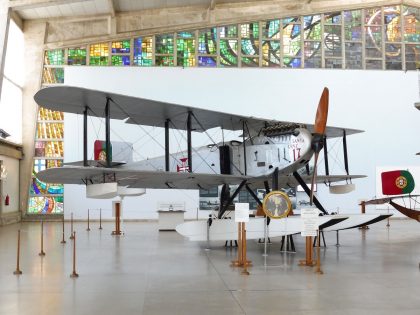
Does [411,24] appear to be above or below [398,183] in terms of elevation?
above

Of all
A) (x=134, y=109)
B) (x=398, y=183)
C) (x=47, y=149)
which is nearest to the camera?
(x=134, y=109)

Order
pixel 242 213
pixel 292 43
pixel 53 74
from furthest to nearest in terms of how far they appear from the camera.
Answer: pixel 292 43 < pixel 53 74 < pixel 242 213

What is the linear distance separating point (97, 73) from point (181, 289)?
17168 mm

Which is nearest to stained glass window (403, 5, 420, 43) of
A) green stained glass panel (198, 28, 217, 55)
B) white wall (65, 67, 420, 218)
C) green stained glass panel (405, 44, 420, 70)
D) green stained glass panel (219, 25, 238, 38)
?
green stained glass panel (405, 44, 420, 70)

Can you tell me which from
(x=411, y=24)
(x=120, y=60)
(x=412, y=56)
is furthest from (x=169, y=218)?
(x=411, y=24)

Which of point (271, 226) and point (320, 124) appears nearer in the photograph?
point (320, 124)

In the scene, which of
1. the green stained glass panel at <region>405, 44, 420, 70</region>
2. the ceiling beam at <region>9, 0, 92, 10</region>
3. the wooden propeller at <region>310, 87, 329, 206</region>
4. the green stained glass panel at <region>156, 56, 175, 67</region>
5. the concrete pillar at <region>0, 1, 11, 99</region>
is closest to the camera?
the wooden propeller at <region>310, 87, 329, 206</region>

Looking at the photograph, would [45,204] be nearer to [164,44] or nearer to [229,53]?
[164,44]

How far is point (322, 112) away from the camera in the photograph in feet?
31.9

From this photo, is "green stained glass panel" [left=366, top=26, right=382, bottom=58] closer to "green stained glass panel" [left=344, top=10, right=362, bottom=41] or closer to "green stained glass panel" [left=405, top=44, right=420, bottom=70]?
"green stained glass panel" [left=344, top=10, right=362, bottom=41]

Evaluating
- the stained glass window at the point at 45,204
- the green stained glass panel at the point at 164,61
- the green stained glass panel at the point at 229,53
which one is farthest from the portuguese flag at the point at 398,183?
the stained glass window at the point at 45,204

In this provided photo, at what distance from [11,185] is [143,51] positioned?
8.54 meters

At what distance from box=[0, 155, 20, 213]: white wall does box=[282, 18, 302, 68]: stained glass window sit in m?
13.5

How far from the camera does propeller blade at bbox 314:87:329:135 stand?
31.5 feet
